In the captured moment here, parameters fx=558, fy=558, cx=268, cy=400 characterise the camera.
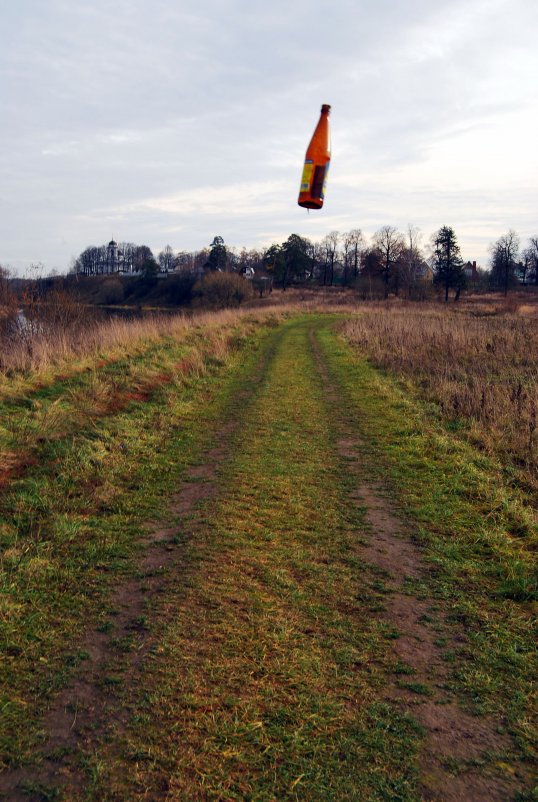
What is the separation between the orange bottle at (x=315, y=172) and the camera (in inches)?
298

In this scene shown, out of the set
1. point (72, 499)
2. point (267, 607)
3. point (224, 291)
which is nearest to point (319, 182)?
point (72, 499)

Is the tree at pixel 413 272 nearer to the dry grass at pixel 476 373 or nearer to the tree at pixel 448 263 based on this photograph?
the tree at pixel 448 263

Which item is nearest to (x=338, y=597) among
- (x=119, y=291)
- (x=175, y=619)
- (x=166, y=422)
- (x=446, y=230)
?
(x=175, y=619)

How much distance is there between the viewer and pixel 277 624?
3549 mm

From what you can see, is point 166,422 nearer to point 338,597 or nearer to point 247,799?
point 338,597

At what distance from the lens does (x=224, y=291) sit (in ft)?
199

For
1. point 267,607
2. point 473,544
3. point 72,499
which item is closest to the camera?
point 267,607

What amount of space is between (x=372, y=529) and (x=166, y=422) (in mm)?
4836

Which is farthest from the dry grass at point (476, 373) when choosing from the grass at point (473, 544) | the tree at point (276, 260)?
the tree at point (276, 260)

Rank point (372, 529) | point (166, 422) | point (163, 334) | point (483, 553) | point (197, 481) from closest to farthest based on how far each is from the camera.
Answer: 1. point (483, 553)
2. point (372, 529)
3. point (197, 481)
4. point (166, 422)
5. point (163, 334)

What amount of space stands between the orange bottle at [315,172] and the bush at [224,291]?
52.1m

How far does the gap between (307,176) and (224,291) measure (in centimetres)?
5399

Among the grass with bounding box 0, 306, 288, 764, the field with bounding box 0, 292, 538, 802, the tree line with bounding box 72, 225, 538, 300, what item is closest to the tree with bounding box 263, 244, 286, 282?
the tree line with bounding box 72, 225, 538, 300

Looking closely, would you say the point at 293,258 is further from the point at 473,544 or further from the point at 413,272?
the point at 473,544
